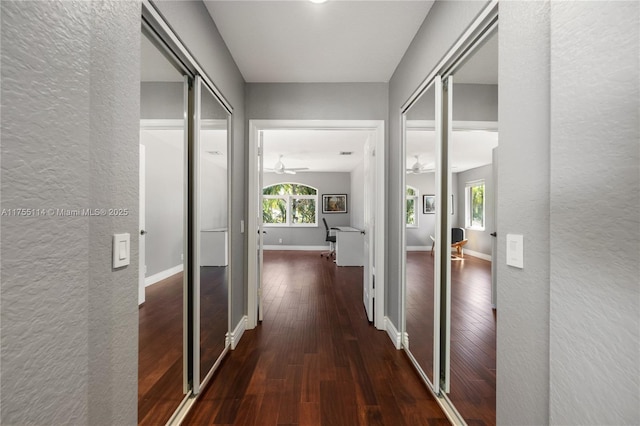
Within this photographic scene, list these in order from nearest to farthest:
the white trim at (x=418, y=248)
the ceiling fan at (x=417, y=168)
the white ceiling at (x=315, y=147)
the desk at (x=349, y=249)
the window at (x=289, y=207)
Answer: the white trim at (x=418, y=248) → the ceiling fan at (x=417, y=168) → the white ceiling at (x=315, y=147) → the desk at (x=349, y=249) → the window at (x=289, y=207)

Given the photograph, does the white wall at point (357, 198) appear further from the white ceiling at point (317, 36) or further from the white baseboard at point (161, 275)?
the white baseboard at point (161, 275)

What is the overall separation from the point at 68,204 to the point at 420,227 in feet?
6.77

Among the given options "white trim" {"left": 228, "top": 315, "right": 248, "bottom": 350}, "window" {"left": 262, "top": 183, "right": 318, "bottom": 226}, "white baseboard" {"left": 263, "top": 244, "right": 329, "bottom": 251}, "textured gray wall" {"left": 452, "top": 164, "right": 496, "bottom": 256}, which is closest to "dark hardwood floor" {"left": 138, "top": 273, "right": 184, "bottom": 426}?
"white trim" {"left": 228, "top": 315, "right": 248, "bottom": 350}

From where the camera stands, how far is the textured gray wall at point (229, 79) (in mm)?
1576

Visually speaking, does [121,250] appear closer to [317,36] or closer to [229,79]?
[229,79]

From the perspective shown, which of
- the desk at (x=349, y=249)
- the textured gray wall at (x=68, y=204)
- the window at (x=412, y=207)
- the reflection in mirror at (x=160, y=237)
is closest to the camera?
the textured gray wall at (x=68, y=204)

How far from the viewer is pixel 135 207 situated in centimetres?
110

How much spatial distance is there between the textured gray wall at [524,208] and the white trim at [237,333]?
197 centimetres

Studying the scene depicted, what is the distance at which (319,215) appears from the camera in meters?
9.55

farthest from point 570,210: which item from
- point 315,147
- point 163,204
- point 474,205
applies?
point 315,147

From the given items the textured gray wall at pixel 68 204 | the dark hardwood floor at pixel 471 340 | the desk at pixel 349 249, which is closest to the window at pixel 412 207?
the dark hardwood floor at pixel 471 340

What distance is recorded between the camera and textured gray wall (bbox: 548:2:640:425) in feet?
2.15

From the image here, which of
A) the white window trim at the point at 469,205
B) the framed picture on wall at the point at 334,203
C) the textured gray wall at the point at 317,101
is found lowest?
the white window trim at the point at 469,205

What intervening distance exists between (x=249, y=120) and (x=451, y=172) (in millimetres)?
2049
